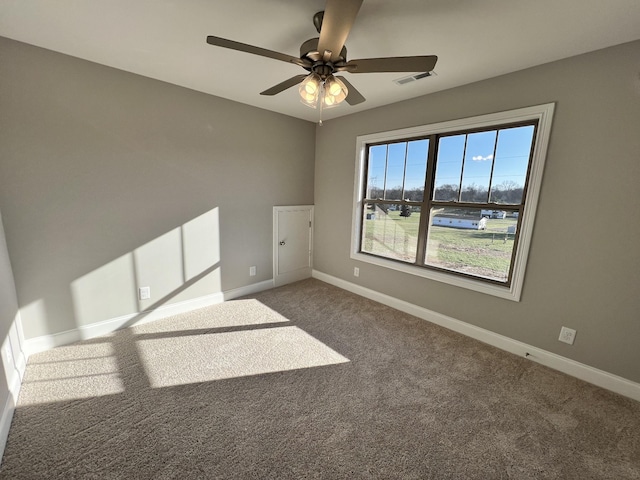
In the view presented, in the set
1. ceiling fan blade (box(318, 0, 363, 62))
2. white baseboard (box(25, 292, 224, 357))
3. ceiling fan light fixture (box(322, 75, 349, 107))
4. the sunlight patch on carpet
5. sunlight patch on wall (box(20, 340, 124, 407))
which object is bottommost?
sunlight patch on wall (box(20, 340, 124, 407))

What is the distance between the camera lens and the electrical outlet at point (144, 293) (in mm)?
2748

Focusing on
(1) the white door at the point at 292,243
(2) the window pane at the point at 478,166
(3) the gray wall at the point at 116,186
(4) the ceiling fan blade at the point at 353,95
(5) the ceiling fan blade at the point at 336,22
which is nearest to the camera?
(5) the ceiling fan blade at the point at 336,22

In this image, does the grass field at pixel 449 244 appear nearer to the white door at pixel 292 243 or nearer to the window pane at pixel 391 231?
the window pane at pixel 391 231

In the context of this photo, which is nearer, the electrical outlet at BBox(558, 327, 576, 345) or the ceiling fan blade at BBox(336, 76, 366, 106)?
the ceiling fan blade at BBox(336, 76, 366, 106)

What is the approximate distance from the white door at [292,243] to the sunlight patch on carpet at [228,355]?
139 centimetres

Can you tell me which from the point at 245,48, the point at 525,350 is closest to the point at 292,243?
the point at 245,48

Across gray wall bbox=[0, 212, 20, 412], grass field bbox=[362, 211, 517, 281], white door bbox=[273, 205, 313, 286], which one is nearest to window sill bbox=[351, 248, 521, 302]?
grass field bbox=[362, 211, 517, 281]

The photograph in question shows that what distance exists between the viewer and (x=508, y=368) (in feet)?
7.34

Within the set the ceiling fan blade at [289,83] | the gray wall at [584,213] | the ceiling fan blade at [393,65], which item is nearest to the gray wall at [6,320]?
the ceiling fan blade at [289,83]

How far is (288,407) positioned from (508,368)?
1.89m

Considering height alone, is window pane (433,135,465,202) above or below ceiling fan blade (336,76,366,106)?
below

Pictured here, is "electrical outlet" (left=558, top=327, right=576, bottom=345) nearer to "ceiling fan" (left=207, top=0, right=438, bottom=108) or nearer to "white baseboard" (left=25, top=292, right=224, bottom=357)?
"ceiling fan" (left=207, top=0, right=438, bottom=108)

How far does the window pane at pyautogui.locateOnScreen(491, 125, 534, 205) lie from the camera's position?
7.59 ft

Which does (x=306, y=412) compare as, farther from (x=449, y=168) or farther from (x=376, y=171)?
(x=376, y=171)
